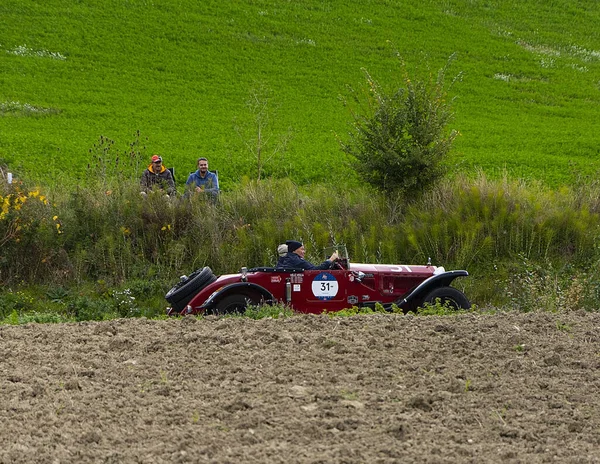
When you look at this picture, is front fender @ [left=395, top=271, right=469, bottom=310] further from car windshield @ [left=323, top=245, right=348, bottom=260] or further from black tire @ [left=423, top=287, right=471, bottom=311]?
car windshield @ [left=323, top=245, right=348, bottom=260]

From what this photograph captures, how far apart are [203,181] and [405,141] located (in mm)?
4110

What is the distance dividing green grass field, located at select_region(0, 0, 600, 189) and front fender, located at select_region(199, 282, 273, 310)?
1321 centimetres

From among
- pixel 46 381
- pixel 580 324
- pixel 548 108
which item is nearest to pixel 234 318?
pixel 46 381

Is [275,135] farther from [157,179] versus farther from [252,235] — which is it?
[252,235]

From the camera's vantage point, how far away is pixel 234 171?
28.4m

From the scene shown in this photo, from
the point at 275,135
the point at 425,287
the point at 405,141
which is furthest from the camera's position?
the point at 275,135

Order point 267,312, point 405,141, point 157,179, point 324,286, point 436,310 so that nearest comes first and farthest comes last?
point 267,312
point 436,310
point 324,286
point 157,179
point 405,141

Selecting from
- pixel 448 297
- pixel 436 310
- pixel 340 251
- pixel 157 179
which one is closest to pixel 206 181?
pixel 157 179

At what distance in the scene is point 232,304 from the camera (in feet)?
43.1

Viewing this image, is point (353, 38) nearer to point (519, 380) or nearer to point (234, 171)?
point (234, 171)

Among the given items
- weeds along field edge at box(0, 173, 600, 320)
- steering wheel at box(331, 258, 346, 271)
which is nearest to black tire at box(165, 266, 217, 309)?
steering wheel at box(331, 258, 346, 271)

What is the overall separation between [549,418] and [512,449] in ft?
2.71

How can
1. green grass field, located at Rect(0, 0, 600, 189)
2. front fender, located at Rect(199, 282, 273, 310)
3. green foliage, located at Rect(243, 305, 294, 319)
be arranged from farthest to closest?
green grass field, located at Rect(0, 0, 600, 189) → front fender, located at Rect(199, 282, 273, 310) → green foliage, located at Rect(243, 305, 294, 319)

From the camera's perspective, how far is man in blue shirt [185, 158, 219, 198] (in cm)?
1864
